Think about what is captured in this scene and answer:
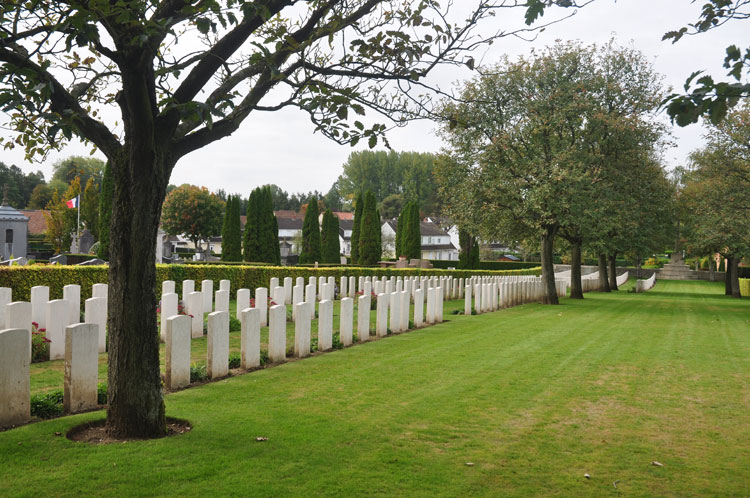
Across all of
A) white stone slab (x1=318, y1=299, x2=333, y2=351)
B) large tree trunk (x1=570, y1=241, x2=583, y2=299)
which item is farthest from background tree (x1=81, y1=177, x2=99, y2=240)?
white stone slab (x1=318, y1=299, x2=333, y2=351)

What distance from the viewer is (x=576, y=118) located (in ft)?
77.9

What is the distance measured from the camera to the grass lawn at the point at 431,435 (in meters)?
4.15

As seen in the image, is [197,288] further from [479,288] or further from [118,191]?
[118,191]

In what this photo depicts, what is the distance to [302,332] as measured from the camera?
9.23 m

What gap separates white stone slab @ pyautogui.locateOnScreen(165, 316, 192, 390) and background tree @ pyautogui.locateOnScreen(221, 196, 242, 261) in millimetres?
30964

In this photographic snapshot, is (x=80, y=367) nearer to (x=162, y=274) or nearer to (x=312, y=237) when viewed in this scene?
(x=162, y=274)

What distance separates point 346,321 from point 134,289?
19.4 ft

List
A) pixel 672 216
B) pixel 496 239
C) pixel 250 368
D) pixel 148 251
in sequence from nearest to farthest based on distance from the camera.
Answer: pixel 148 251 < pixel 250 368 < pixel 496 239 < pixel 672 216

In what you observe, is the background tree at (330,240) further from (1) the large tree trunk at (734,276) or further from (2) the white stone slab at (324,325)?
(2) the white stone slab at (324,325)

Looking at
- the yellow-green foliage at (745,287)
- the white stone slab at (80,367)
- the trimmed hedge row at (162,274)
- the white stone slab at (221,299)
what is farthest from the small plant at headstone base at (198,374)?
the yellow-green foliage at (745,287)

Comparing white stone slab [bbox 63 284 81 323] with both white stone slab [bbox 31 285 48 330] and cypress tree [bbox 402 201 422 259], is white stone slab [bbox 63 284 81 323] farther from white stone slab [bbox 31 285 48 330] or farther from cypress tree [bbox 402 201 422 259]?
cypress tree [bbox 402 201 422 259]

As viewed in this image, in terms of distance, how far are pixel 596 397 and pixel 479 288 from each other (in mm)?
11688

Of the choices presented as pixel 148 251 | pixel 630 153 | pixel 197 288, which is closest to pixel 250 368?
pixel 148 251

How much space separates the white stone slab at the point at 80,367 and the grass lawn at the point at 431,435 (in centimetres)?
42
